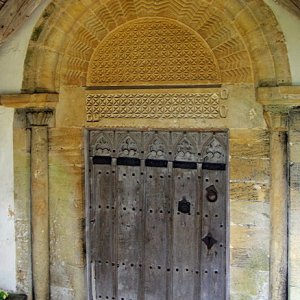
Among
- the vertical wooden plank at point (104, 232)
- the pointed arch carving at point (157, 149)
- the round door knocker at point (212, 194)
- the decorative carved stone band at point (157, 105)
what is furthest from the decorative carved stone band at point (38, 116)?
the round door knocker at point (212, 194)

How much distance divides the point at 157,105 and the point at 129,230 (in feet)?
3.64

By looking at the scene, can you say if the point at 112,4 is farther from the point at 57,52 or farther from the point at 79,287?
the point at 79,287

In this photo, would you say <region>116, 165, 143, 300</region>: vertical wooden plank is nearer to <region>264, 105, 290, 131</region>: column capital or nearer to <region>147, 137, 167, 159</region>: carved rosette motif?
<region>147, 137, 167, 159</region>: carved rosette motif

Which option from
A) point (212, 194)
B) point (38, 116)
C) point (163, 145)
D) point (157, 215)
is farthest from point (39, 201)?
point (212, 194)

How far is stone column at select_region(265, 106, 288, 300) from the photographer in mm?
3473

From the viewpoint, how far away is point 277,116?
11.3 feet

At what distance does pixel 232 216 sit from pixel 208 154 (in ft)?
1.75

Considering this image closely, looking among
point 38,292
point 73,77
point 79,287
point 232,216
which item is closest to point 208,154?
point 232,216

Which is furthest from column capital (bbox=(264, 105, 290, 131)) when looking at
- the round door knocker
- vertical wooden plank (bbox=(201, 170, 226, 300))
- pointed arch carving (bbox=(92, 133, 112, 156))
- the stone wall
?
pointed arch carving (bbox=(92, 133, 112, 156))

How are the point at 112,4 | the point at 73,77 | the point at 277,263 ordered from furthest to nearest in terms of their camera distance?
the point at 73,77 < the point at 112,4 < the point at 277,263

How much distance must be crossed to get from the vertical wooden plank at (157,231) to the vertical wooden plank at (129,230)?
0.08 meters

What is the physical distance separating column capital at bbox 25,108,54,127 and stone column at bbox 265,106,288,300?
182cm

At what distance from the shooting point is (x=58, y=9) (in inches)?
150

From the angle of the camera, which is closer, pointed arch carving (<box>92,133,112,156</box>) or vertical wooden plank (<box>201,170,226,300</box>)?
vertical wooden plank (<box>201,170,226,300</box>)
